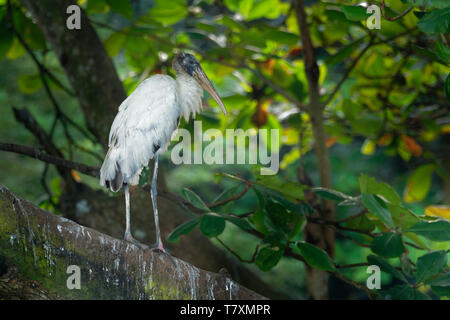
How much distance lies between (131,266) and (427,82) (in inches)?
110

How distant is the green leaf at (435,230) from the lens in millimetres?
2043

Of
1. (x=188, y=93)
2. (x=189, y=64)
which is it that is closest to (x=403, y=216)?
(x=188, y=93)

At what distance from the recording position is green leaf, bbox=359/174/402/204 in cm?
228

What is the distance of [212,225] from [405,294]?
853mm

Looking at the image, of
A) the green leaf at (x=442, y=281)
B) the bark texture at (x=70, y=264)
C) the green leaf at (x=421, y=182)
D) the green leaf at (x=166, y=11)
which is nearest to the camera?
the bark texture at (x=70, y=264)

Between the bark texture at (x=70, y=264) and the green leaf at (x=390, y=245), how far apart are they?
78cm

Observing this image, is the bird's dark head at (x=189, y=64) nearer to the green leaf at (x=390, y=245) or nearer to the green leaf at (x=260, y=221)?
the green leaf at (x=260, y=221)

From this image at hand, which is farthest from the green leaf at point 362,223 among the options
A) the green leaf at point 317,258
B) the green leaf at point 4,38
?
the green leaf at point 4,38

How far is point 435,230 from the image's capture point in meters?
2.05

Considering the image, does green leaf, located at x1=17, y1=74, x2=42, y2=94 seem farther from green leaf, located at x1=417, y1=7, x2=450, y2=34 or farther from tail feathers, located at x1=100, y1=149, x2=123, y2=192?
green leaf, located at x1=417, y1=7, x2=450, y2=34

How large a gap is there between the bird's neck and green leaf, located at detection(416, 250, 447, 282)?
1270mm

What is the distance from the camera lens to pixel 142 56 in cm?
338

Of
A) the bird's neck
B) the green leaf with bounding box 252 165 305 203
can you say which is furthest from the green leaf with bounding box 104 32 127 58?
the green leaf with bounding box 252 165 305 203

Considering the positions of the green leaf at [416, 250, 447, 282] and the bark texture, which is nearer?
the bark texture
